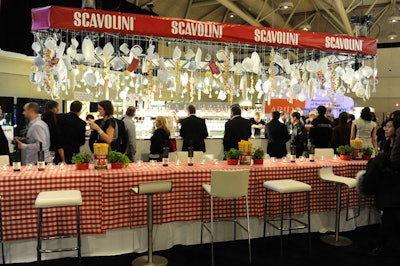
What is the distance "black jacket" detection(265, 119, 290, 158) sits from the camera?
6423mm

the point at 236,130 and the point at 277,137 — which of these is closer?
the point at 236,130

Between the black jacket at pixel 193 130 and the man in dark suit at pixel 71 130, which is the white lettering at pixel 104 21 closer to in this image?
the man in dark suit at pixel 71 130

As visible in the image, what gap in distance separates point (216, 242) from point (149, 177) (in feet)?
3.51

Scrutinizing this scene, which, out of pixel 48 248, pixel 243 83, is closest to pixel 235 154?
pixel 48 248

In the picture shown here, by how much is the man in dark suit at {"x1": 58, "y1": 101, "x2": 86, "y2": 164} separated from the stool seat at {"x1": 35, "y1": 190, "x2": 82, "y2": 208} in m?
2.07

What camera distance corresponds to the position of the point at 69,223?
3529 millimetres

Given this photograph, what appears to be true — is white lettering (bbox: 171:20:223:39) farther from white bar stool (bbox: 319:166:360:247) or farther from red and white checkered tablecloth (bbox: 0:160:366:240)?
white bar stool (bbox: 319:166:360:247)

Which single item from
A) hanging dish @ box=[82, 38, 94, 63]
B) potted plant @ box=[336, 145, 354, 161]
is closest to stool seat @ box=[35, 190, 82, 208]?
hanging dish @ box=[82, 38, 94, 63]

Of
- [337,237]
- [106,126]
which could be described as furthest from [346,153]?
[106,126]

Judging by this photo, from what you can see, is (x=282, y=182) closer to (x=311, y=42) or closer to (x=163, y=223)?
(x=163, y=223)

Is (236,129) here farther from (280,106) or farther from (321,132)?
(280,106)

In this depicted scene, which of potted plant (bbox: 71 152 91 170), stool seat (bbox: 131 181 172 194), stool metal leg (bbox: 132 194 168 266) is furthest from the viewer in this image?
potted plant (bbox: 71 152 91 170)

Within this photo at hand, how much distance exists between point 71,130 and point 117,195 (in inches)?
73.9

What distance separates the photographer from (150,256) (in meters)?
3.40
